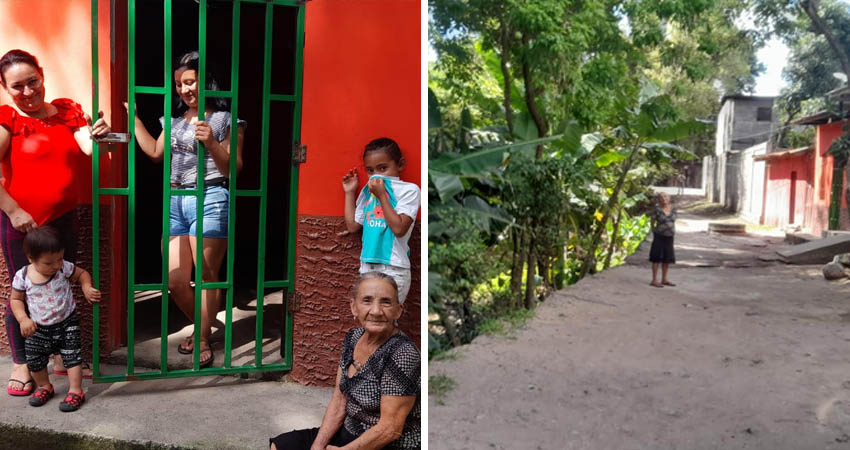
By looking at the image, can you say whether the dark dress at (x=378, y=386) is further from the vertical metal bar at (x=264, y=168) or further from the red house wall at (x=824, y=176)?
the red house wall at (x=824, y=176)

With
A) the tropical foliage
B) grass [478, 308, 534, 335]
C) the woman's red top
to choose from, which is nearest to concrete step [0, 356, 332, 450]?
the woman's red top

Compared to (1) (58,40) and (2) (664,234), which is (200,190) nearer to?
(1) (58,40)

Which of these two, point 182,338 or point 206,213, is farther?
point 182,338

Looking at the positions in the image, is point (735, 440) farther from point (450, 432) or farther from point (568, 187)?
point (568, 187)

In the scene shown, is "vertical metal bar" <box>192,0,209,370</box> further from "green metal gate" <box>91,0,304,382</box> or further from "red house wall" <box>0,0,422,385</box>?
"red house wall" <box>0,0,422,385</box>

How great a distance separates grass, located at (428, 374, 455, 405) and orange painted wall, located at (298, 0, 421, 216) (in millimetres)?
1149

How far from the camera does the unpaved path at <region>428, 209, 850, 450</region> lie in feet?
7.32

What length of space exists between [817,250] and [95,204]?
209cm

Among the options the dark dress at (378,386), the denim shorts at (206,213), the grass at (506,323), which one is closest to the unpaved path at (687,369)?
the grass at (506,323)

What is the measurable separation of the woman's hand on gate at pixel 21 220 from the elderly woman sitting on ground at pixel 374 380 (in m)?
0.95

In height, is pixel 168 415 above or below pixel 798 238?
below

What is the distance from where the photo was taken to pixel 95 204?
6.55ft

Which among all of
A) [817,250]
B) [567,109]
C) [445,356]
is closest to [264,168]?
[567,109]

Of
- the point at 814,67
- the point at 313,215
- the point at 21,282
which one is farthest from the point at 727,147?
the point at 21,282
